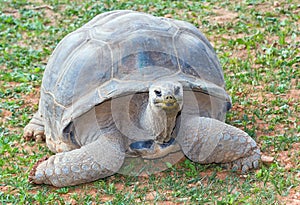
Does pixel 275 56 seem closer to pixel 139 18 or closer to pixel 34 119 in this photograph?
pixel 139 18

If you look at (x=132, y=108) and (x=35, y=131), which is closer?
(x=132, y=108)

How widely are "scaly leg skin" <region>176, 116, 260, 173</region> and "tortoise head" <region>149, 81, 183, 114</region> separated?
422 millimetres

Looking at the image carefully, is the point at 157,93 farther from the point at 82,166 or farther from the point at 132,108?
the point at 82,166

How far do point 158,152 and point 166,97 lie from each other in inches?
25.6

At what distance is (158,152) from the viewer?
4234 millimetres

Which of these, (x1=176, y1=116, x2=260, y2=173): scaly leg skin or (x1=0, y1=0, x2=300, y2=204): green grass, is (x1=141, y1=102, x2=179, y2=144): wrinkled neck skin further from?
(x1=0, y1=0, x2=300, y2=204): green grass

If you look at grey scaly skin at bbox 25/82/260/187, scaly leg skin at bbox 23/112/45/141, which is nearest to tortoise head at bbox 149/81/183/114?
grey scaly skin at bbox 25/82/260/187

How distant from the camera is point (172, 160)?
14.4 feet

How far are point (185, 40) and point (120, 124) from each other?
0.86 meters

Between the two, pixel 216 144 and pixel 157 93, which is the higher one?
pixel 157 93

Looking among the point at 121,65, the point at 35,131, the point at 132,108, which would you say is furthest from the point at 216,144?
the point at 35,131

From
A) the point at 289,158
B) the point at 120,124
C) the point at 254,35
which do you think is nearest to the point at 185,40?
the point at 120,124

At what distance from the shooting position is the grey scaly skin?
4.14 meters

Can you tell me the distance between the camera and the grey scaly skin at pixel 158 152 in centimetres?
414
